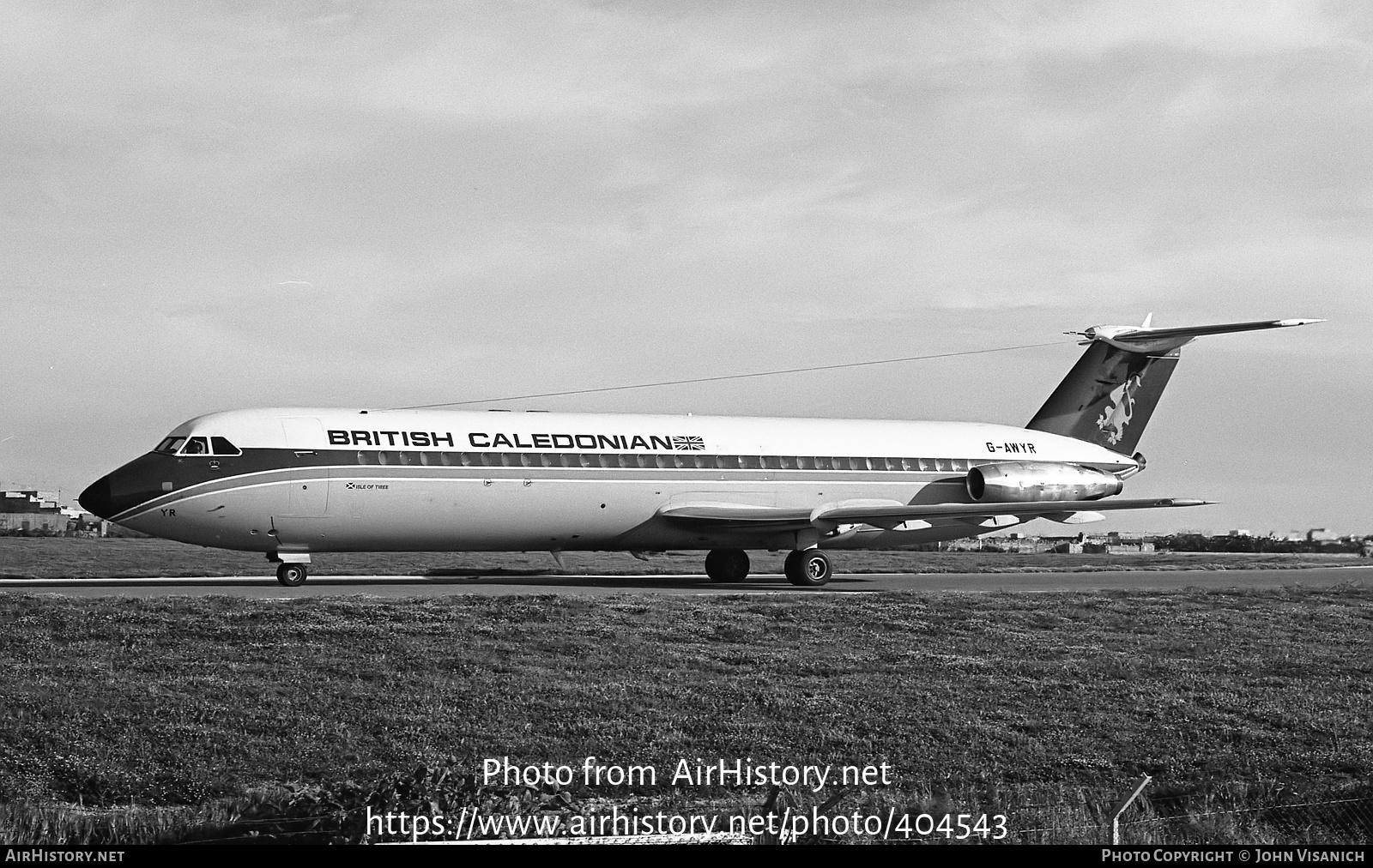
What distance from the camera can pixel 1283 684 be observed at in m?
16.4

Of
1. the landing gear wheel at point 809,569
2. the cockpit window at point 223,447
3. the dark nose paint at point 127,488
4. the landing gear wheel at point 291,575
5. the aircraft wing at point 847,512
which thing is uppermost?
the cockpit window at point 223,447

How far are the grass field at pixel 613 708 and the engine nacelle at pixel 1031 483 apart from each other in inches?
603

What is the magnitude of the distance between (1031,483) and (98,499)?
22.3 metres

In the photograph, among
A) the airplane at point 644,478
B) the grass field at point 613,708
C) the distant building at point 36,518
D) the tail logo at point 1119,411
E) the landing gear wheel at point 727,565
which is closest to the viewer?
the grass field at point 613,708

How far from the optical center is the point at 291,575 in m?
28.4

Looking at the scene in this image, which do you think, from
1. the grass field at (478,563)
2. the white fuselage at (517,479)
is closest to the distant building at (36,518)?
the grass field at (478,563)

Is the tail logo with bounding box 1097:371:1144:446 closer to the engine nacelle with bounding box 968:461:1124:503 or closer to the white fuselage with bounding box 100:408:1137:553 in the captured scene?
the engine nacelle with bounding box 968:461:1124:503

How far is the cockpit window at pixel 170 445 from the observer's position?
27.7 meters

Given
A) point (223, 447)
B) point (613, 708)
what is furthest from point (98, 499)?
point (613, 708)

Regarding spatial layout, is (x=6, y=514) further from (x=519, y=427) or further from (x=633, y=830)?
(x=633, y=830)

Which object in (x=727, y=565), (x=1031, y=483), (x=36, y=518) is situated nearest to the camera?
(x=727, y=565)

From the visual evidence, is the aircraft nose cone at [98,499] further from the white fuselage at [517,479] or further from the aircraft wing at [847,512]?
the aircraft wing at [847,512]

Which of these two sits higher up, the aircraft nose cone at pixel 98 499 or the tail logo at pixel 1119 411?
the tail logo at pixel 1119 411

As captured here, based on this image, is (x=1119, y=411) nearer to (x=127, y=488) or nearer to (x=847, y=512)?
(x=847, y=512)
